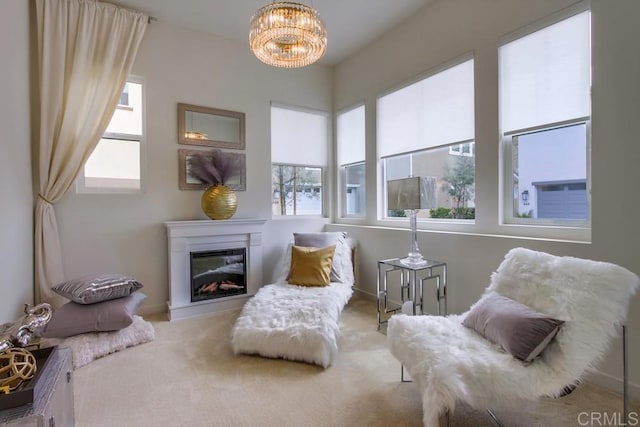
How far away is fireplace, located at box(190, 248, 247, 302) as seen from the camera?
335cm

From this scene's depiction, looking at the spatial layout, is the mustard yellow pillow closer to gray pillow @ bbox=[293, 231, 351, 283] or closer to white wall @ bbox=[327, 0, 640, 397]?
gray pillow @ bbox=[293, 231, 351, 283]

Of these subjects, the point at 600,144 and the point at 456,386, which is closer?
the point at 456,386

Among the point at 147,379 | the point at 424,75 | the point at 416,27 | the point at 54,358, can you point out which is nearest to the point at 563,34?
the point at 424,75

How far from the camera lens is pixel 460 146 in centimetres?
290

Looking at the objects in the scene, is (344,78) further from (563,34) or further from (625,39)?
(625,39)

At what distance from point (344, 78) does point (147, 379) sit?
13.0 feet

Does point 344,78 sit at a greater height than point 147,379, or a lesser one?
greater

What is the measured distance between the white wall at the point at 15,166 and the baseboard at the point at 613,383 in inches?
151

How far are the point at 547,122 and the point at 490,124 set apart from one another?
1.32 ft

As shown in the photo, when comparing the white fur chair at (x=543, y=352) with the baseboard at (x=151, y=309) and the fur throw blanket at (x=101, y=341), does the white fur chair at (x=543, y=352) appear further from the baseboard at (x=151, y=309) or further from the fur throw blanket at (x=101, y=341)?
the baseboard at (x=151, y=309)

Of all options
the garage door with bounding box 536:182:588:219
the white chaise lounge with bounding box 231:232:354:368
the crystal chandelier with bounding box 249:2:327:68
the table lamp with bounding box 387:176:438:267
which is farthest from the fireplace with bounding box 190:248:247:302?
the garage door with bounding box 536:182:588:219

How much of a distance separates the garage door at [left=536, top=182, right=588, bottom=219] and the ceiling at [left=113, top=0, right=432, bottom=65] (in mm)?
2156

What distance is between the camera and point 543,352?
1516mm

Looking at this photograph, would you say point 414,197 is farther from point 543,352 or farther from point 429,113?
point 543,352
